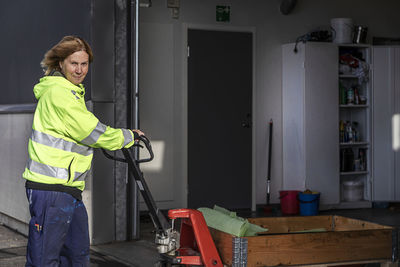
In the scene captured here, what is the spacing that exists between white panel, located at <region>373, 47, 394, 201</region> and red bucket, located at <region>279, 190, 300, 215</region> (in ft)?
4.04

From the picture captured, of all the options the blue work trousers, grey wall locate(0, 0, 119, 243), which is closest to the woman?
the blue work trousers

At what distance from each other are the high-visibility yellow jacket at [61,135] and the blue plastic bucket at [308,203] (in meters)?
4.59

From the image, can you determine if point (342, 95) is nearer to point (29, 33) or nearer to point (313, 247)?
point (29, 33)

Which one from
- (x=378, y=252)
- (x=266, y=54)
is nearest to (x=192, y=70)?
(x=266, y=54)

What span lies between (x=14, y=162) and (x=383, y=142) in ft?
14.7

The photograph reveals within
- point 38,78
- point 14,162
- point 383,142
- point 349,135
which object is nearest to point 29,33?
point 38,78

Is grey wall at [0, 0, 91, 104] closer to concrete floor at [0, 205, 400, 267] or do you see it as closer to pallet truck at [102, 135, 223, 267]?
concrete floor at [0, 205, 400, 267]

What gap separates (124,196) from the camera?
18.0 ft

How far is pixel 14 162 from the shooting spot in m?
6.14

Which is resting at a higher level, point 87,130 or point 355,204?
point 87,130

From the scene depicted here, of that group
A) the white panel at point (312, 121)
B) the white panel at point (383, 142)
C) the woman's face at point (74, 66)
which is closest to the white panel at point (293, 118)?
the white panel at point (312, 121)

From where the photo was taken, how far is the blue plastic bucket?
279 inches

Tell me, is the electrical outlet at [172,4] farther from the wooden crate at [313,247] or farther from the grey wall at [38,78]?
the wooden crate at [313,247]

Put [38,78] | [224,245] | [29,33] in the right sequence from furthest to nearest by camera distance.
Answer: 1. [29,33]
2. [38,78]
3. [224,245]
